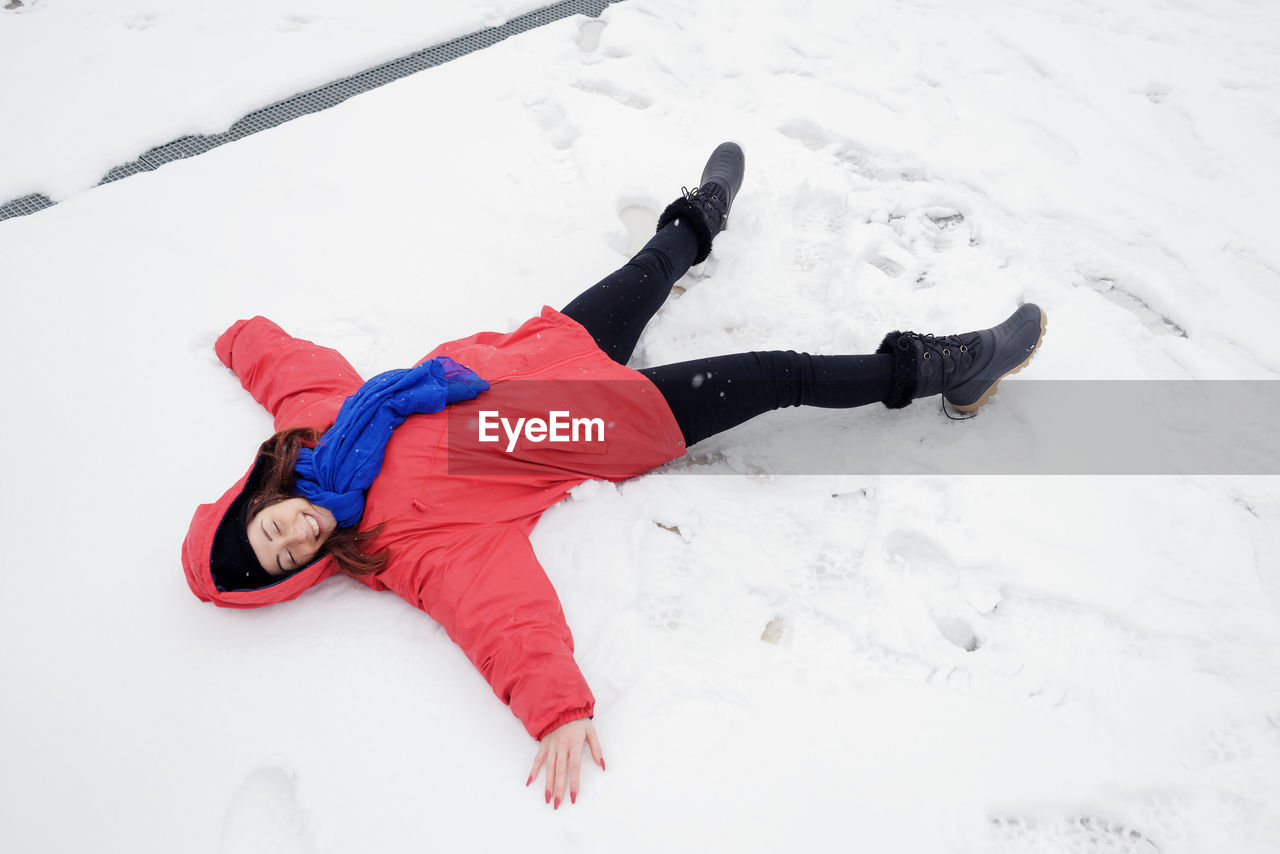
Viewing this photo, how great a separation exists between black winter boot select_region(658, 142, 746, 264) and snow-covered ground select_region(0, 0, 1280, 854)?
0.11 metres

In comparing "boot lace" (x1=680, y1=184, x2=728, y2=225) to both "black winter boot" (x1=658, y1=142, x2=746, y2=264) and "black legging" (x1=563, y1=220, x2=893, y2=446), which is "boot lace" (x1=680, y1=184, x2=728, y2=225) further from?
"black legging" (x1=563, y1=220, x2=893, y2=446)

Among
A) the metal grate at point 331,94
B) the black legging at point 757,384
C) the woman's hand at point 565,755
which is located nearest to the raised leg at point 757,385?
the black legging at point 757,384

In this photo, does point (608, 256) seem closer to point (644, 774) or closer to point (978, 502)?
point (978, 502)

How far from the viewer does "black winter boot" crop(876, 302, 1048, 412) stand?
1.85m

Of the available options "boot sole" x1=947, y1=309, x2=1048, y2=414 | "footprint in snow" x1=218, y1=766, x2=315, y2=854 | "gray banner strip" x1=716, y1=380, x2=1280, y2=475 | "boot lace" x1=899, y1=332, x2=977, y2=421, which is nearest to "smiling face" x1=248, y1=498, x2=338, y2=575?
"footprint in snow" x1=218, y1=766, x2=315, y2=854

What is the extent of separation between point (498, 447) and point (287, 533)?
1.54 ft

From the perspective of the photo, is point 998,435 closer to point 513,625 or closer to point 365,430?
point 513,625

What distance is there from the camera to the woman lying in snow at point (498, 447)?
1.52 metres

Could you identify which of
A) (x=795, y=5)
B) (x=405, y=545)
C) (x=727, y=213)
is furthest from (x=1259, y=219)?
(x=405, y=545)

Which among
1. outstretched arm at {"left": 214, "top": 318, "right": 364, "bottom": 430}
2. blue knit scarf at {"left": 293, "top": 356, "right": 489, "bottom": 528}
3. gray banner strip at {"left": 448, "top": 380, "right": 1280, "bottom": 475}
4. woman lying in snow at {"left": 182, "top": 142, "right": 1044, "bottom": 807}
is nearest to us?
woman lying in snow at {"left": 182, "top": 142, "right": 1044, "bottom": 807}

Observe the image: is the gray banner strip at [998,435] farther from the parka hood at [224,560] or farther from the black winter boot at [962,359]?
the parka hood at [224,560]

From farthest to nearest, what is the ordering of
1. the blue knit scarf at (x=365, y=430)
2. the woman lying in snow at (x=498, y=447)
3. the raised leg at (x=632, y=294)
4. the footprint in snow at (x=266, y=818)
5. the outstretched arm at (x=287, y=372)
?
the raised leg at (x=632, y=294) → the outstretched arm at (x=287, y=372) → the blue knit scarf at (x=365, y=430) → the woman lying in snow at (x=498, y=447) → the footprint in snow at (x=266, y=818)

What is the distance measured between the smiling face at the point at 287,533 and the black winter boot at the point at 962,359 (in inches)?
53.3

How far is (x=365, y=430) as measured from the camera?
1.68m
